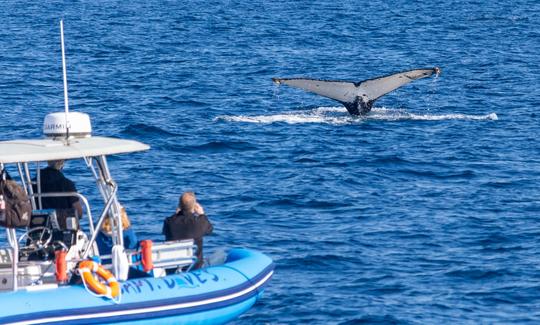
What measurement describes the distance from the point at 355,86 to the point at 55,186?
19.9 metres

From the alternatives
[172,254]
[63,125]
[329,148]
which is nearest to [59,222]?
[63,125]

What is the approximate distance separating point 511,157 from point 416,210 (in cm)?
680

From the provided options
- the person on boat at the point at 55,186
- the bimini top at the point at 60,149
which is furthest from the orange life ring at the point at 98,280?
the person on boat at the point at 55,186

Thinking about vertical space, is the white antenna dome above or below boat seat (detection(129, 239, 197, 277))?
above

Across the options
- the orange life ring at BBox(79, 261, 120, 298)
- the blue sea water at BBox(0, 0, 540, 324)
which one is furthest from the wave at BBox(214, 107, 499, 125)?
the orange life ring at BBox(79, 261, 120, 298)

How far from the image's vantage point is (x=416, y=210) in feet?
89.9

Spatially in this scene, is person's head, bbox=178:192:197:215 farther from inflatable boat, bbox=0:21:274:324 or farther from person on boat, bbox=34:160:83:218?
person on boat, bbox=34:160:83:218

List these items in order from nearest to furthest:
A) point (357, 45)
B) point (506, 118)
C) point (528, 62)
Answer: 1. point (506, 118)
2. point (528, 62)
3. point (357, 45)

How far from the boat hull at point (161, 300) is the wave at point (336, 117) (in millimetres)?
19661

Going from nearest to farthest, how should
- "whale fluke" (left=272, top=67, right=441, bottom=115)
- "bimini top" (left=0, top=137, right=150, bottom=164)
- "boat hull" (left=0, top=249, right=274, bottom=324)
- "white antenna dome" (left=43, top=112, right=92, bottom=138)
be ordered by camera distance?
"boat hull" (left=0, top=249, right=274, bottom=324)
"bimini top" (left=0, top=137, right=150, bottom=164)
"white antenna dome" (left=43, top=112, right=92, bottom=138)
"whale fluke" (left=272, top=67, right=441, bottom=115)

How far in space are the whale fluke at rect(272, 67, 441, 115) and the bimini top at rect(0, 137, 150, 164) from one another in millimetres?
19062

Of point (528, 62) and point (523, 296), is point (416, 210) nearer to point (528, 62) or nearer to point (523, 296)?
point (523, 296)

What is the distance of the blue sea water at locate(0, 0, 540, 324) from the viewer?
22.4 metres

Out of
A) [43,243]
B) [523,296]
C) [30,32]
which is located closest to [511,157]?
[523,296]
